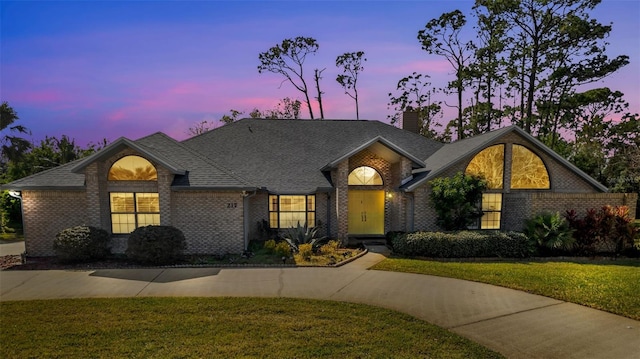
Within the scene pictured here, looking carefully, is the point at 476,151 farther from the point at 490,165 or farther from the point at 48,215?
the point at 48,215

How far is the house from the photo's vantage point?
12.9 m

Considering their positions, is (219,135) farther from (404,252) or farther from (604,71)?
(604,71)

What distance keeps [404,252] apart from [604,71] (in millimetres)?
29160

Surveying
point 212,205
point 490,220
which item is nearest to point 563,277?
point 490,220

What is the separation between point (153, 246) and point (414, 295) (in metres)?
9.15

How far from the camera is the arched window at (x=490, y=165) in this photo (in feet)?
49.1

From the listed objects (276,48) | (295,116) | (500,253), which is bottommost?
(500,253)

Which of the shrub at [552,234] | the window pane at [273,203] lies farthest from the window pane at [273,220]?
the shrub at [552,234]

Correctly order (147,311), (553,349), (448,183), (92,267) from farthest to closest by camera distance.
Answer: (448,183) < (92,267) < (147,311) < (553,349)

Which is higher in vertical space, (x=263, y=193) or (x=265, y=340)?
(x=263, y=193)

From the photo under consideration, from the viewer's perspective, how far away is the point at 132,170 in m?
12.9

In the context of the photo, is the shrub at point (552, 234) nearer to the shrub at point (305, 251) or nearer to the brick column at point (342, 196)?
the brick column at point (342, 196)

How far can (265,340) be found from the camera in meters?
6.28

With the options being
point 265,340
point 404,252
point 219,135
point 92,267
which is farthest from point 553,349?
point 219,135
